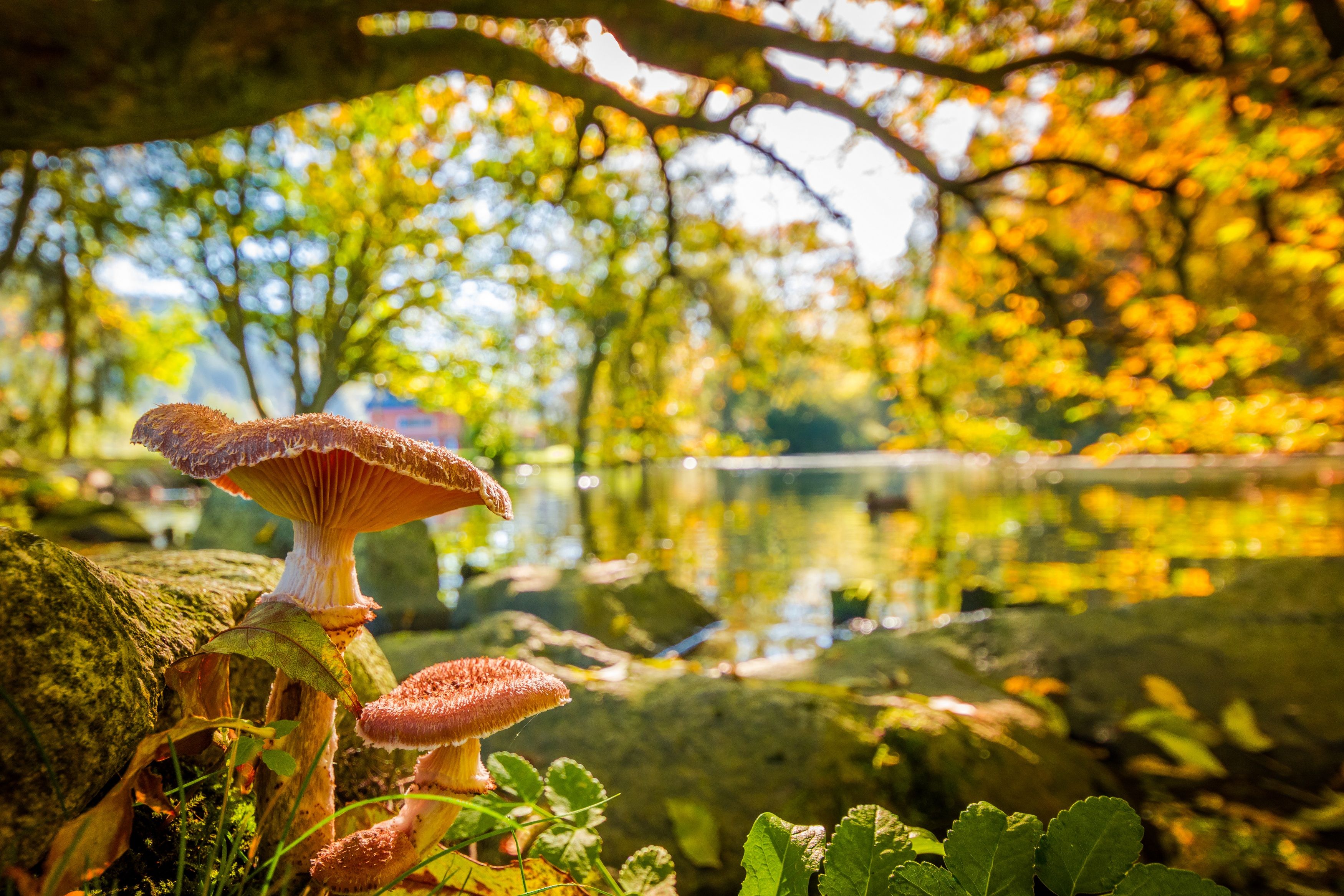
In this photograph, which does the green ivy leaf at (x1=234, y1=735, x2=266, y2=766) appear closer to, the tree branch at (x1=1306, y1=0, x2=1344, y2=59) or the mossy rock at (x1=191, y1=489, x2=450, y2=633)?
the mossy rock at (x1=191, y1=489, x2=450, y2=633)

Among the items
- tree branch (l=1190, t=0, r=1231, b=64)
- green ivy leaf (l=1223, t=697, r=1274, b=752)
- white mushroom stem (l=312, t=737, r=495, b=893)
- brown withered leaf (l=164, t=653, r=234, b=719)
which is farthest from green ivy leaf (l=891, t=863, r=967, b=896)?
tree branch (l=1190, t=0, r=1231, b=64)

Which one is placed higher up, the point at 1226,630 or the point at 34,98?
the point at 34,98

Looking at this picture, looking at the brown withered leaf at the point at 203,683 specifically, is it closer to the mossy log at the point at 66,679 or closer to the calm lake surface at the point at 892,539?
the mossy log at the point at 66,679

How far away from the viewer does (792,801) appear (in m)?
2.31

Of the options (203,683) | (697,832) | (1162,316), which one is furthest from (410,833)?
(1162,316)

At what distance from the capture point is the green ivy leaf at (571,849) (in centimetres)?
117

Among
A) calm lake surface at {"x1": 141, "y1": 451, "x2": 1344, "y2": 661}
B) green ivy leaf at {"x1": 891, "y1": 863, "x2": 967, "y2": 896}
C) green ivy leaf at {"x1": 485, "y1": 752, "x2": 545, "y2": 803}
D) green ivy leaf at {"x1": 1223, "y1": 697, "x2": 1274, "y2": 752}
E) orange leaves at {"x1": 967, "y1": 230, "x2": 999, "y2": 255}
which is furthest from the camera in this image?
calm lake surface at {"x1": 141, "y1": 451, "x2": 1344, "y2": 661}

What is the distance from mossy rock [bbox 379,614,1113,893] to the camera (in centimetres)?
228

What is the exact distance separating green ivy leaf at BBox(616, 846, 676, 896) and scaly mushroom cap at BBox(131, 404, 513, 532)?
0.71m

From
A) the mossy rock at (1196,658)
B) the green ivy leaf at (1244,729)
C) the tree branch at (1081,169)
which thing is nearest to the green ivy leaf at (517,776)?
the mossy rock at (1196,658)

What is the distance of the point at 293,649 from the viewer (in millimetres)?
891

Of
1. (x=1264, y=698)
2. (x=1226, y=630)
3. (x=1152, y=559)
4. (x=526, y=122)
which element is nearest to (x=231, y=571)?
(x=1264, y=698)

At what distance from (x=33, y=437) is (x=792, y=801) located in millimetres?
20333

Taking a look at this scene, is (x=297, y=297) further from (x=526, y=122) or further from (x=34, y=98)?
(x=34, y=98)
